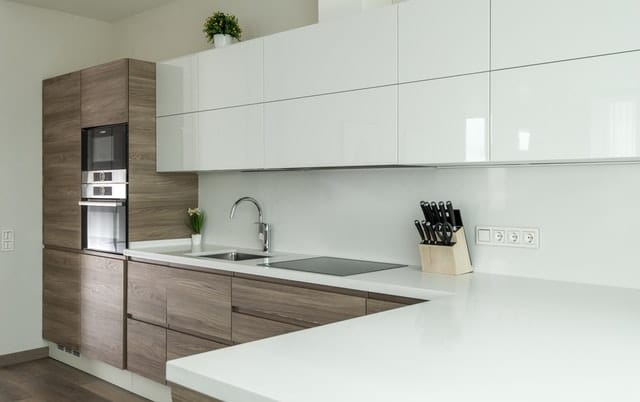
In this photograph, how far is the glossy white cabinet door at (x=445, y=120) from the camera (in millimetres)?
2482

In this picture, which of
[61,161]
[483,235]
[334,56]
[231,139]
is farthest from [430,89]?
[61,161]

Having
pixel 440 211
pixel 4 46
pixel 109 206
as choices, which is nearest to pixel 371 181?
pixel 440 211

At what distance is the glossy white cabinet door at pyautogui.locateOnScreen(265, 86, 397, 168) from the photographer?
2.81 meters

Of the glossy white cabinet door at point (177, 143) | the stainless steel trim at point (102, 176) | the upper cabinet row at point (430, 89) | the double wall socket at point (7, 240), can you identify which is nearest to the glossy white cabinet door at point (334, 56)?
the upper cabinet row at point (430, 89)

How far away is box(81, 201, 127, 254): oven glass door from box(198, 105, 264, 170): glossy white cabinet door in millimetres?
660

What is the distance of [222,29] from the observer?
3787 millimetres

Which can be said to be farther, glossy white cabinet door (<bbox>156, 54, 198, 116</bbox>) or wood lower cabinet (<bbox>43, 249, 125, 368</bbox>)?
wood lower cabinet (<bbox>43, 249, 125, 368</bbox>)

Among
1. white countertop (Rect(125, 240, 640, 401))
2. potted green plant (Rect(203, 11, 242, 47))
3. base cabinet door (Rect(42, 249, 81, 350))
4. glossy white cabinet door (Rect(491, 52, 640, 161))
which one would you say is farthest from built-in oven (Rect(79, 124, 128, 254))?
white countertop (Rect(125, 240, 640, 401))

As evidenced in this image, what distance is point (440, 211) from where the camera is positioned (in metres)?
2.80

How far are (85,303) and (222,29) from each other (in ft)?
6.89

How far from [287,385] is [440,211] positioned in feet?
5.98

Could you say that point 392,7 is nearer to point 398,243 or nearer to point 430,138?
point 430,138

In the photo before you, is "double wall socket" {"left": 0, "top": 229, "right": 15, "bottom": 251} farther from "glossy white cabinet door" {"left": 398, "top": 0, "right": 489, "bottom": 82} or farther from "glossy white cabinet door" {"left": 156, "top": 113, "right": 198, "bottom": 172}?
"glossy white cabinet door" {"left": 398, "top": 0, "right": 489, "bottom": 82}

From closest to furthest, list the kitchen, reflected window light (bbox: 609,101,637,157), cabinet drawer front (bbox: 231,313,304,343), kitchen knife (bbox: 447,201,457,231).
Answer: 1. the kitchen
2. reflected window light (bbox: 609,101,637,157)
3. kitchen knife (bbox: 447,201,457,231)
4. cabinet drawer front (bbox: 231,313,304,343)
